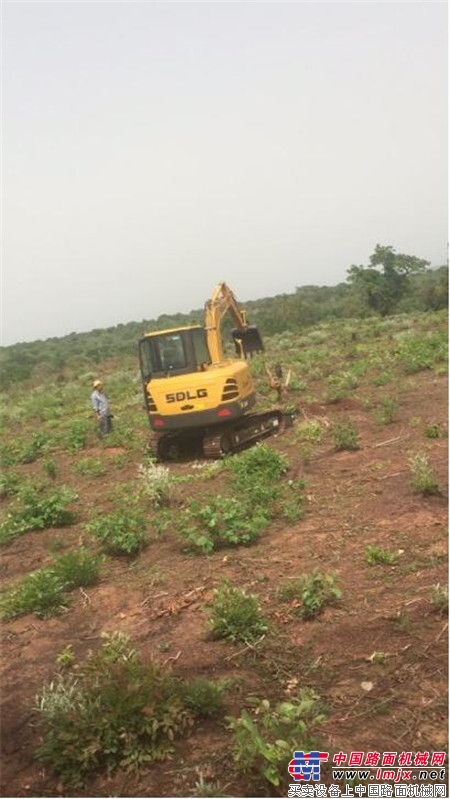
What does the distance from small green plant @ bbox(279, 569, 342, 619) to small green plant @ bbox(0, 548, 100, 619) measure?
234cm

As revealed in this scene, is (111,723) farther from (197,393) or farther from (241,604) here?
(197,393)

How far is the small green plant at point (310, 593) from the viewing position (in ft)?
17.1

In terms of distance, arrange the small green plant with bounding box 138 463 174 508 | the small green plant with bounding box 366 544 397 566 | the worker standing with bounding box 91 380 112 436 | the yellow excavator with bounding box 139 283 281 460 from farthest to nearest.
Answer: the worker standing with bounding box 91 380 112 436 → the yellow excavator with bounding box 139 283 281 460 → the small green plant with bounding box 138 463 174 508 → the small green plant with bounding box 366 544 397 566

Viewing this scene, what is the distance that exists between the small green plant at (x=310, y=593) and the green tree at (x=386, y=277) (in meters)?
42.9

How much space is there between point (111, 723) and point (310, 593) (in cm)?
219

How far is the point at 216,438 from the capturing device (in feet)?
39.5

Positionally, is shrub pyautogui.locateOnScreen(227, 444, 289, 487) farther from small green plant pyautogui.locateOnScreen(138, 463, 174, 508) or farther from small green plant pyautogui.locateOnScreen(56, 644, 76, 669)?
small green plant pyautogui.locateOnScreen(56, 644, 76, 669)

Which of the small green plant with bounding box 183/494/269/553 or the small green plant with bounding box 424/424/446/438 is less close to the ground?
the small green plant with bounding box 424/424/446/438

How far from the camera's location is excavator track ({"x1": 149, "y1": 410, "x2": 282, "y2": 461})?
1214cm

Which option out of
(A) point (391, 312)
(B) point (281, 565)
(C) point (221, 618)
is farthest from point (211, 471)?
(A) point (391, 312)

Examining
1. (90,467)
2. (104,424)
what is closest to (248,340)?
(104,424)

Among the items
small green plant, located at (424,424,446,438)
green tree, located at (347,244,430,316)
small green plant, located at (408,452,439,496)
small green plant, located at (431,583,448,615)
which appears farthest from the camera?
green tree, located at (347,244,430,316)

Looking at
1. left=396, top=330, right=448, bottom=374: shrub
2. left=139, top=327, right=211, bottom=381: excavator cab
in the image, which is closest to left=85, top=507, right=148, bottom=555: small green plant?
left=139, top=327, right=211, bottom=381: excavator cab

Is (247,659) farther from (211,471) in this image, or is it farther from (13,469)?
(13,469)
